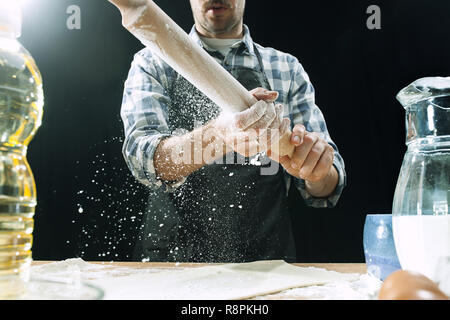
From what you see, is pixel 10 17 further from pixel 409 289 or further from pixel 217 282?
pixel 409 289

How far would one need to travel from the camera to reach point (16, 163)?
1.66ft

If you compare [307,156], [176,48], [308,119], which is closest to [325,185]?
[308,119]

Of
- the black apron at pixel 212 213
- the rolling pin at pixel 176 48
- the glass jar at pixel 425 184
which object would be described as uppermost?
the rolling pin at pixel 176 48

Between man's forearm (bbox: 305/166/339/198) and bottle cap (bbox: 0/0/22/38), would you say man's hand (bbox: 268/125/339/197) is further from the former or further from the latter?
bottle cap (bbox: 0/0/22/38)

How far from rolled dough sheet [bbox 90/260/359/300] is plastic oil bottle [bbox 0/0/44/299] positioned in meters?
0.11

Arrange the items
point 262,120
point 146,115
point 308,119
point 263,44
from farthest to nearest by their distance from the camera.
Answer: point 263,44 → point 308,119 → point 146,115 → point 262,120

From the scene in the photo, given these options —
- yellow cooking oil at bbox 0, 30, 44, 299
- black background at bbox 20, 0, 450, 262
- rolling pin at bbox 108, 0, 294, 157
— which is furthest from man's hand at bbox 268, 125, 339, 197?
black background at bbox 20, 0, 450, 262

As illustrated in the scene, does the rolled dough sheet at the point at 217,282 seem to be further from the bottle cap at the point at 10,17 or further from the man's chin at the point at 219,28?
the man's chin at the point at 219,28

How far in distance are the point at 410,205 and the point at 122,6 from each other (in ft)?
1.48

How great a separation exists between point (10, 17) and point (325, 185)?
958mm

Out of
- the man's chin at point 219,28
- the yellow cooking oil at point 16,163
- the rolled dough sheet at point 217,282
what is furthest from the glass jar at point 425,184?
the man's chin at point 219,28

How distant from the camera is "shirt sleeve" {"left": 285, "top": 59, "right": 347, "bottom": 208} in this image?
1189mm

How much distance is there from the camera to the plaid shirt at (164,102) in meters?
1.11

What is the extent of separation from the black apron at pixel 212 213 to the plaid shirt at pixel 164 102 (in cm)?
7
